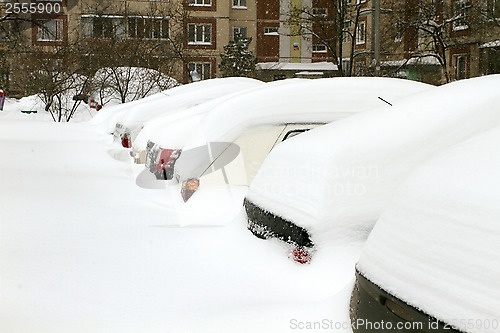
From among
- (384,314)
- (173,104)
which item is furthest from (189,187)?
(173,104)

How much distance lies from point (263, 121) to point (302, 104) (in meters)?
0.35

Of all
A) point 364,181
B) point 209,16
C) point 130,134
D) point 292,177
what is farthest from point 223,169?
point 209,16

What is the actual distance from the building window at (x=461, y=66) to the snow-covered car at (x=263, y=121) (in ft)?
93.1

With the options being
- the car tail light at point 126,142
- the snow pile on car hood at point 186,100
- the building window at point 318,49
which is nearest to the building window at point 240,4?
the building window at point 318,49

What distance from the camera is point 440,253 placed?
173 centimetres

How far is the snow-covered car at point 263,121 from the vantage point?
4254 mm

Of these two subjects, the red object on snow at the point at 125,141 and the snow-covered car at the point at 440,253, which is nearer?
the snow-covered car at the point at 440,253

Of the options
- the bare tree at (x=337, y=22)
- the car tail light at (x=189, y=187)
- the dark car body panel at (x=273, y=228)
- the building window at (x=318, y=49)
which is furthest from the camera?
the building window at (x=318, y=49)

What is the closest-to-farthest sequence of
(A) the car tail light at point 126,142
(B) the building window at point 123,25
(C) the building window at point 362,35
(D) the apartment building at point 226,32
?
(A) the car tail light at point 126,142 < (D) the apartment building at point 226,32 < (B) the building window at point 123,25 < (C) the building window at point 362,35

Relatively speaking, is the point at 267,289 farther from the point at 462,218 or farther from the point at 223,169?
the point at 223,169

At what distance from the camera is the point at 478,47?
2912 cm

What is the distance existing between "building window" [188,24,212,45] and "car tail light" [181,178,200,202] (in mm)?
37800

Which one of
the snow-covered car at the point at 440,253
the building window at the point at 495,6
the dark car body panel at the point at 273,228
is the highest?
the building window at the point at 495,6

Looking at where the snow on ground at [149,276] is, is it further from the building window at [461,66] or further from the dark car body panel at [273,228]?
the building window at [461,66]
